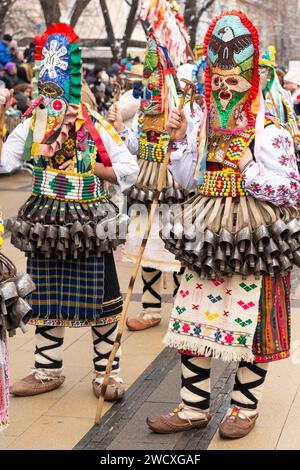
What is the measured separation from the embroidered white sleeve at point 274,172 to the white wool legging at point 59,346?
53.5 inches

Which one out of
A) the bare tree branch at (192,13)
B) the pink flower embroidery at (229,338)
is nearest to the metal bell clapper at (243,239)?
the pink flower embroidery at (229,338)

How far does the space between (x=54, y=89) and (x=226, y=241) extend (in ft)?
4.36

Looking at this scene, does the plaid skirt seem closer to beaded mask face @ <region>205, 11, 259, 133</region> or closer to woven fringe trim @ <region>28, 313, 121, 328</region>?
woven fringe trim @ <region>28, 313, 121, 328</region>

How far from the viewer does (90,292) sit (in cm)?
526

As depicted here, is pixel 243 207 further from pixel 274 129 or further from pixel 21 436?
pixel 21 436

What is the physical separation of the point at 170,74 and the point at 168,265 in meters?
1.36

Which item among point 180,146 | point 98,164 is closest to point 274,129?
point 180,146

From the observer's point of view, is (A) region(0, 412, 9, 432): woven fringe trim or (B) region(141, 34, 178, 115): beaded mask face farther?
(B) region(141, 34, 178, 115): beaded mask face

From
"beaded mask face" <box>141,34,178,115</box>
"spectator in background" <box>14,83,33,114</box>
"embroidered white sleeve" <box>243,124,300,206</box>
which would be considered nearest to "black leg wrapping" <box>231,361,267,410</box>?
"embroidered white sleeve" <box>243,124,300,206</box>

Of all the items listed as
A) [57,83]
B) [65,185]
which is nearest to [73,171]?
[65,185]

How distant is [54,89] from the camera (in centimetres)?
509

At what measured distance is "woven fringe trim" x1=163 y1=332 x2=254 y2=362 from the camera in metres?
4.64

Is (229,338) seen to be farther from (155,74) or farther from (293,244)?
(155,74)

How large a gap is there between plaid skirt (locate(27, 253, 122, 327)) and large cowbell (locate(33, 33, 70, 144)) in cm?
73
